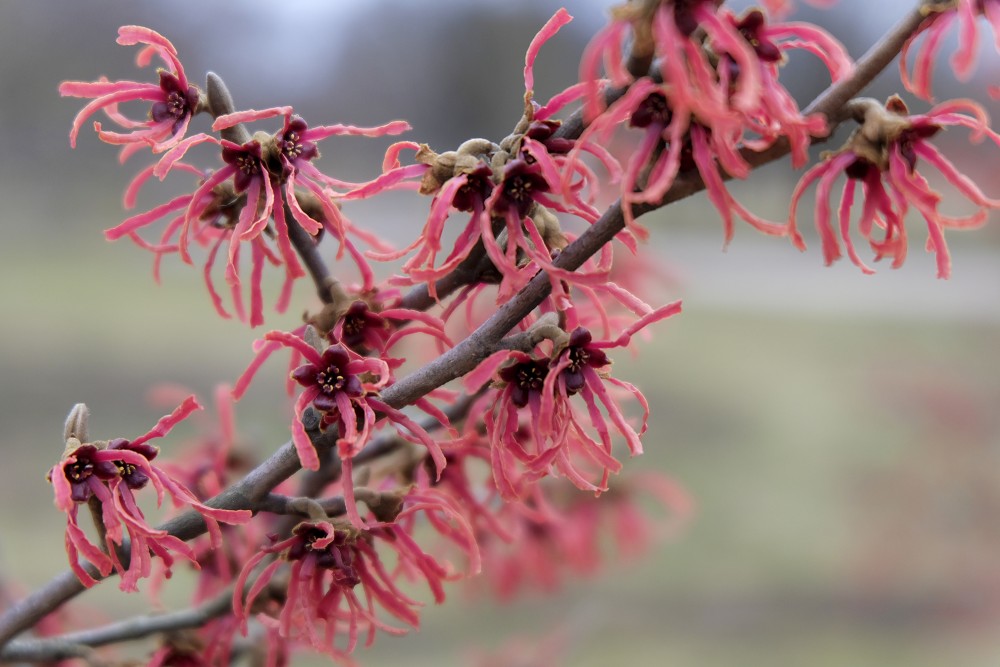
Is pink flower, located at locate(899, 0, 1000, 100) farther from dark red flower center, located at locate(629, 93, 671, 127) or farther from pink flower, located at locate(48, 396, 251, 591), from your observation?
pink flower, located at locate(48, 396, 251, 591)

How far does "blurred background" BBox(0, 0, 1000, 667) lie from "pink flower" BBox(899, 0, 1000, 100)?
175 millimetres

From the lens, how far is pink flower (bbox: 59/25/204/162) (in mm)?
Result: 395

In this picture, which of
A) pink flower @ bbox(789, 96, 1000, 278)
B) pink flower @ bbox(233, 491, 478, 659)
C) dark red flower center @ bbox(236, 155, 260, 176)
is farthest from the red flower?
pink flower @ bbox(789, 96, 1000, 278)

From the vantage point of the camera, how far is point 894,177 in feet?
1.13

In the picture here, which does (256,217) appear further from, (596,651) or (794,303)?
(794,303)

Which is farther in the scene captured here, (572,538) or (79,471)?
(572,538)

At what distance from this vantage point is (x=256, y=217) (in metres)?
0.40

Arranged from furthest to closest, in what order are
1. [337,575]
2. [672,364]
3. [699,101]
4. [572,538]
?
[672,364]
[572,538]
[337,575]
[699,101]

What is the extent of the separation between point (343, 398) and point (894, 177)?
23cm

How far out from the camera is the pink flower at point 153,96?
39 centimetres

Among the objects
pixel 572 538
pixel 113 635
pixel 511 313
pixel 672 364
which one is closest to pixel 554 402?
pixel 511 313

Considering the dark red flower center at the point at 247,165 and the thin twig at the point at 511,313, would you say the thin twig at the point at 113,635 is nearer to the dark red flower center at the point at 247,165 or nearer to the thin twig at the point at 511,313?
the thin twig at the point at 511,313

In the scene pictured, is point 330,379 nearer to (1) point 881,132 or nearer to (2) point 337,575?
(2) point 337,575

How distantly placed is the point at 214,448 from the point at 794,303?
478cm
